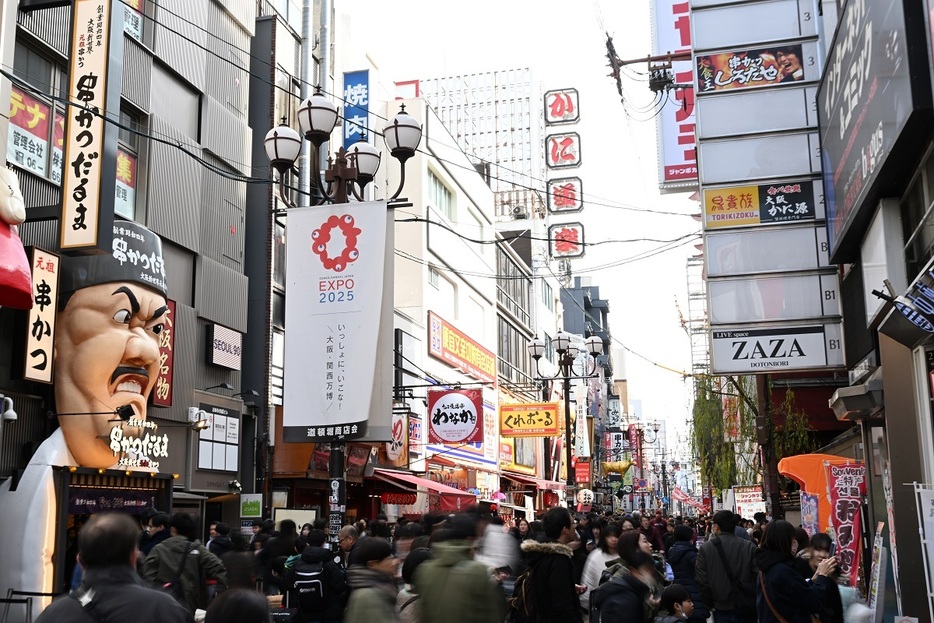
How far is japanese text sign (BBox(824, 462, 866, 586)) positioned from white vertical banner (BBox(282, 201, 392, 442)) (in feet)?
26.2

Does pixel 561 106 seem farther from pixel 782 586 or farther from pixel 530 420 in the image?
pixel 782 586

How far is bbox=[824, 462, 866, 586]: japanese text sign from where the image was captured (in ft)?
49.1

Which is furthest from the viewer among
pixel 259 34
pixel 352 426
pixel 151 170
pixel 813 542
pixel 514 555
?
pixel 259 34

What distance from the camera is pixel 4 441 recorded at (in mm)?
16578

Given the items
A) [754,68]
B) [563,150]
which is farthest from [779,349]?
[563,150]

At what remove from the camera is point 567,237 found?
72.0 m

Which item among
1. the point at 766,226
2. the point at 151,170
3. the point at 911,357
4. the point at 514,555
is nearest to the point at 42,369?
the point at 151,170

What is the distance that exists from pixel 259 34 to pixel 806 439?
1798 cm

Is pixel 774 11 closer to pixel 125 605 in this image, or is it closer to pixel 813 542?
pixel 813 542

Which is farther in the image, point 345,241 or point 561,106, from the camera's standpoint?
point 561,106

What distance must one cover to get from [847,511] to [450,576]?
37.2 feet

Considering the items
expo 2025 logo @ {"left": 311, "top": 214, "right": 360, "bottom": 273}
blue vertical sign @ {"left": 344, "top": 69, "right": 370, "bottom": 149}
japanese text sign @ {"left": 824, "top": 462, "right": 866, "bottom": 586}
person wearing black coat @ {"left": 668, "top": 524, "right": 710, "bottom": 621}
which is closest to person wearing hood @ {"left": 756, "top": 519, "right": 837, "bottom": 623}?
person wearing black coat @ {"left": 668, "top": 524, "right": 710, "bottom": 621}

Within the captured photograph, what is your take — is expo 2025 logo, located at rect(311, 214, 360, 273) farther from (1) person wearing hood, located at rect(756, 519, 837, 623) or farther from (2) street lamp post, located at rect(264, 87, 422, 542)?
(1) person wearing hood, located at rect(756, 519, 837, 623)

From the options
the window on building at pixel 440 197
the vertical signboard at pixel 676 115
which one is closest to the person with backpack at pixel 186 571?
the vertical signboard at pixel 676 115
